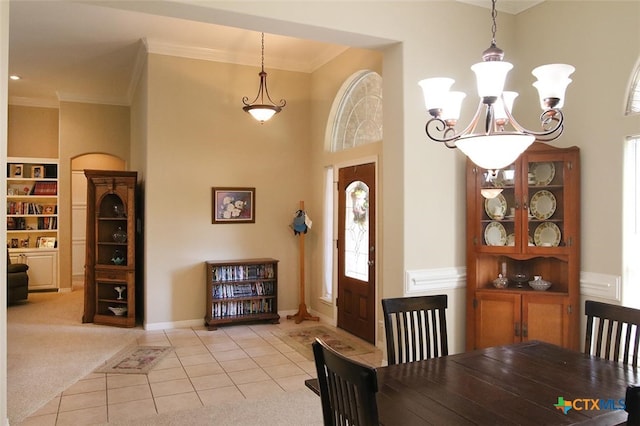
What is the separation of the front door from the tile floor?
2.00ft

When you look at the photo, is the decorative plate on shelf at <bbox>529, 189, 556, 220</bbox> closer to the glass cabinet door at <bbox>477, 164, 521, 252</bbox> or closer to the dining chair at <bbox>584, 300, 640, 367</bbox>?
the glass cabinet door at <bbox>477, 164, 521, 252</bbox>

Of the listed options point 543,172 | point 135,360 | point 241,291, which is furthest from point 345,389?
point 241,291

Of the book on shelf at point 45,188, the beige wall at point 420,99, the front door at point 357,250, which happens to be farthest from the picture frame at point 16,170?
the front door at point 357,250

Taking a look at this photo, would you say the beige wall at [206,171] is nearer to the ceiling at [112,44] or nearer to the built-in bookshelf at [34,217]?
the ceiling at [112,44]

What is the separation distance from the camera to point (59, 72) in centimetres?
712

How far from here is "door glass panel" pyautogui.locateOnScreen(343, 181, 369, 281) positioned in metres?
5.57

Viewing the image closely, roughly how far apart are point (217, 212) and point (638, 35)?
191 inches

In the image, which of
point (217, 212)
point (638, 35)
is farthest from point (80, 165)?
point (638, 35)

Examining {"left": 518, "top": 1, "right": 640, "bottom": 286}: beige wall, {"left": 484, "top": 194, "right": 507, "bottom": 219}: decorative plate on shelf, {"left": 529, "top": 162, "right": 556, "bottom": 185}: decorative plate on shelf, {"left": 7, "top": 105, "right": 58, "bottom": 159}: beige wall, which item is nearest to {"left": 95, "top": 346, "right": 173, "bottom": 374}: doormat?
{"left": 484, "top": 194, "right": 507, "bottom": 219}: decorative plate on shelf

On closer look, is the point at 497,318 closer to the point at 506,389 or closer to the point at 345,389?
the point at 506,389

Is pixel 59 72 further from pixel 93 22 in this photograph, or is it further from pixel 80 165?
pixel 80 165

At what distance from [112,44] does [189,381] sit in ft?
14.1

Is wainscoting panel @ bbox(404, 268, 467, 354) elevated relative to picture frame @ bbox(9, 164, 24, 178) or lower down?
lower down

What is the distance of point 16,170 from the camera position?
28.4 ft
